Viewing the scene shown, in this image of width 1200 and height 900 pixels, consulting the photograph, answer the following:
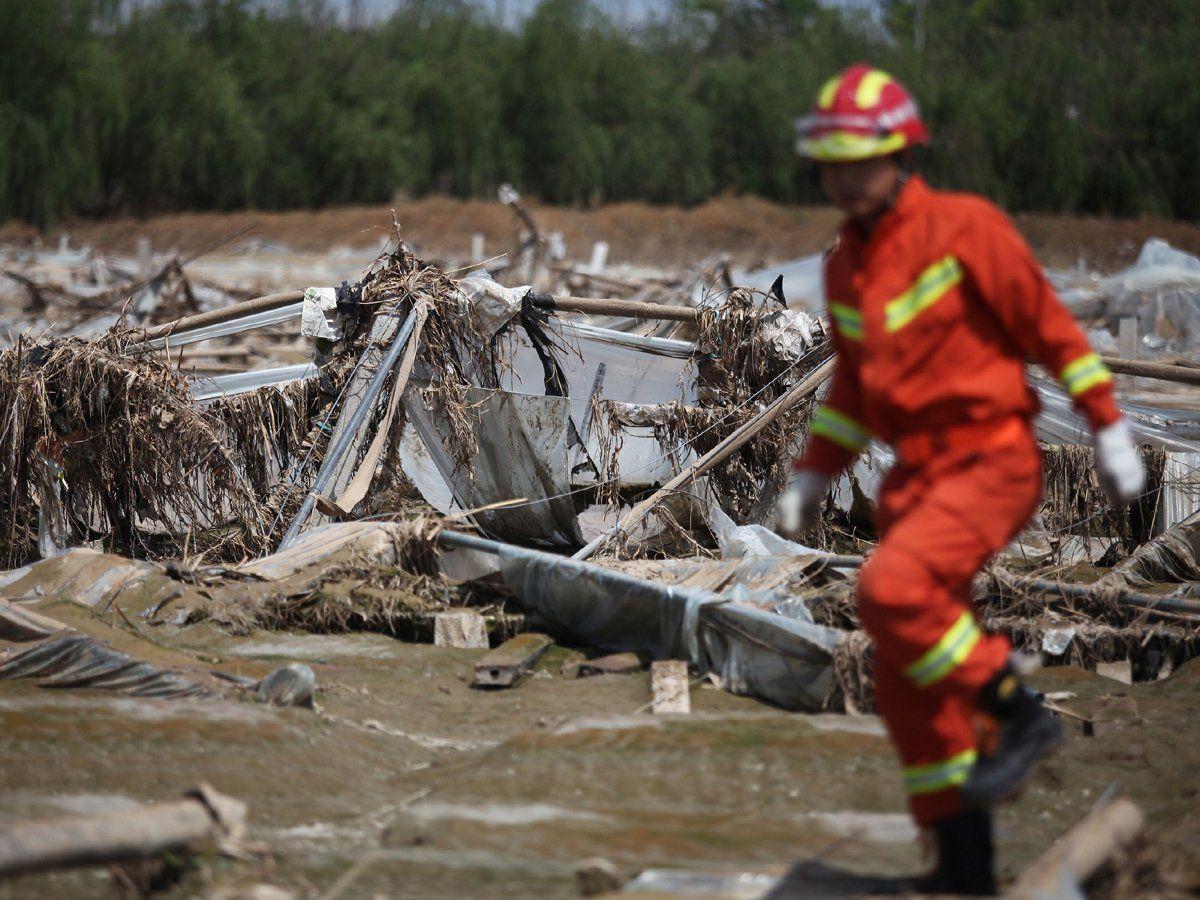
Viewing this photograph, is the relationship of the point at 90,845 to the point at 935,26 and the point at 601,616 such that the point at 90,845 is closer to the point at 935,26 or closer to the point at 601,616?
the point at 601,616

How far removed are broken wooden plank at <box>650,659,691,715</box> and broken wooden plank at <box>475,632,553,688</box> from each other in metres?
0.59

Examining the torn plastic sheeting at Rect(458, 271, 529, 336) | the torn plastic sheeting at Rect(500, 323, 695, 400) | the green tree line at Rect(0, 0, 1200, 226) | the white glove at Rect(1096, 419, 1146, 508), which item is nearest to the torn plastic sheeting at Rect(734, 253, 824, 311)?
the torn plastic sheeting at Rect(500, 323, 695, 400)

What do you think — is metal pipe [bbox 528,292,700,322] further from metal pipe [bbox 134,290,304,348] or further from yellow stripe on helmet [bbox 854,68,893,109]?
yellow stripe on helmet [bbox 854,68,893,109]

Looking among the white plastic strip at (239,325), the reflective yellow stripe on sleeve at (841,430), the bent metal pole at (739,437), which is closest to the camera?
the reflective yellow stripe on sleeve at (841,430)

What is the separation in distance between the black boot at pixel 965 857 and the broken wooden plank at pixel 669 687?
6.54 feet

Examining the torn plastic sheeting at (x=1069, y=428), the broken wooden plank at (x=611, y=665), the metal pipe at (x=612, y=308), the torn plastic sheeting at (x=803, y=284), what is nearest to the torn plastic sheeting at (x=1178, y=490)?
the torn plastic sheeting at (x=1069, y=428)

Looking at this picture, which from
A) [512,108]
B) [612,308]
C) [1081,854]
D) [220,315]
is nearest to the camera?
[1081,854]

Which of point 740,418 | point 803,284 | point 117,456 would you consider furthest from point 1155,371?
point 803,284

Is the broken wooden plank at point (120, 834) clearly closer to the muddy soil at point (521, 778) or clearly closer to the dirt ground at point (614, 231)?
the muddy soil at point (521, 778)

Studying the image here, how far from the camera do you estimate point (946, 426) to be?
119 inches

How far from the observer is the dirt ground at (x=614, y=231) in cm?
4059

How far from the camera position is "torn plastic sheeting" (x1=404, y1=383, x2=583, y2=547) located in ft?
24.2

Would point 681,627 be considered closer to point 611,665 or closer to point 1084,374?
point 611,665

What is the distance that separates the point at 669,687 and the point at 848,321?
237 cm
